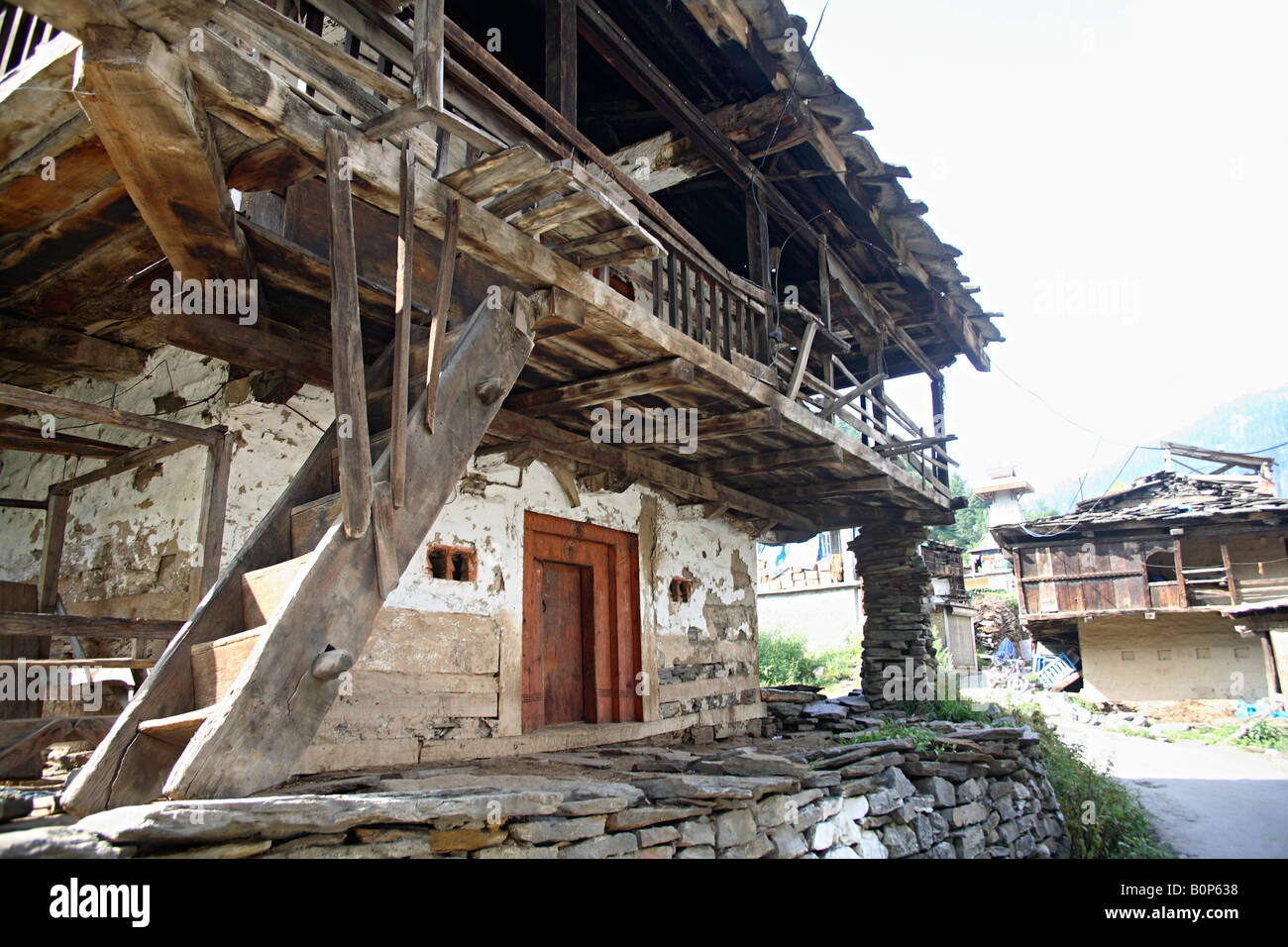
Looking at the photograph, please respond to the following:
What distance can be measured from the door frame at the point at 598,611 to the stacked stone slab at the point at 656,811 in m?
0.86

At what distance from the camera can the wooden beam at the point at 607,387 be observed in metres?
5.28

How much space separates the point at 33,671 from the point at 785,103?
5954mm

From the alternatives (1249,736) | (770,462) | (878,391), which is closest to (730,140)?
(770,462)

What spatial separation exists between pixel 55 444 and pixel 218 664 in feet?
9.58

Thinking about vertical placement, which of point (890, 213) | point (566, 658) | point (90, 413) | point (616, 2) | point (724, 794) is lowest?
point (724, 794)

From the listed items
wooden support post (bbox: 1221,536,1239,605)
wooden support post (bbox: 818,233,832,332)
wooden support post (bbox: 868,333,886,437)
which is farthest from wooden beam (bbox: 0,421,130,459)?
wooden support post (bbox: 1221,536,1239,605)

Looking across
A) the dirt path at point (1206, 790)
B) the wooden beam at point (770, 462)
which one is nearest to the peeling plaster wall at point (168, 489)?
the wooden beam at point (770, 462)

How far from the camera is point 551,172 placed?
374 centimetres

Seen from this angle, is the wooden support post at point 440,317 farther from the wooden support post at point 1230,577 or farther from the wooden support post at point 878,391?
the wooden support post at point 1230,577

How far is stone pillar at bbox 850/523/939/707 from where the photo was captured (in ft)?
36.6

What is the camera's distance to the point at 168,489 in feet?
16.2

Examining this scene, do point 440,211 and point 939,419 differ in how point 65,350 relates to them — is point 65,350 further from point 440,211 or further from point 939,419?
point 939,419
